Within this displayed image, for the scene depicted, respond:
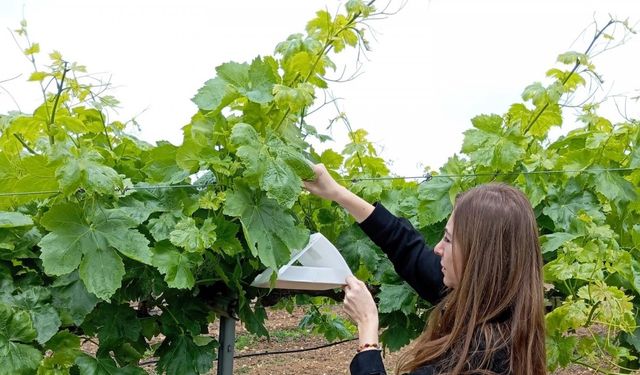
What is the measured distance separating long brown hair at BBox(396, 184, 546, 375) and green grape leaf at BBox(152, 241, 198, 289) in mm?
559

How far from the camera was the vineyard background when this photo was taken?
1.75 meters

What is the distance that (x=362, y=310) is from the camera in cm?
176

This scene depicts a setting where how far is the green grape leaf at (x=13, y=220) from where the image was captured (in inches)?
70.5

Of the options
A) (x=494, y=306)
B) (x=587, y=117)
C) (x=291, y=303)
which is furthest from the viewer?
(x=291, y=303)

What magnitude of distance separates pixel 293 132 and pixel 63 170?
557 mm

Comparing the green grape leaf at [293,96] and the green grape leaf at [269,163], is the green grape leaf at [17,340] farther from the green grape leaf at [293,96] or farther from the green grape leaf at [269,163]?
the green grape leaf at [293,96]

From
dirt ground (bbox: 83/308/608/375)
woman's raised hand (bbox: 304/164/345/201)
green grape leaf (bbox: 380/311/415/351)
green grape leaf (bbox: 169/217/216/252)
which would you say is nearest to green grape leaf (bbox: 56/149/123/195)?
green grape leaf (bbox: 169/217/216/252)

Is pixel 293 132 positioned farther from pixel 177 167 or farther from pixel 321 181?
pixel 177 167

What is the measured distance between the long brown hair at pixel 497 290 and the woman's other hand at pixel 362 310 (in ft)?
0.42

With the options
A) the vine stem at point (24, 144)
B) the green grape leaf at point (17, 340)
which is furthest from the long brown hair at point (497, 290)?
the vine stem at point (24, 144)

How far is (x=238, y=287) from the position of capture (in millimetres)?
2062

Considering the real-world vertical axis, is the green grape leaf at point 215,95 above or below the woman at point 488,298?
above

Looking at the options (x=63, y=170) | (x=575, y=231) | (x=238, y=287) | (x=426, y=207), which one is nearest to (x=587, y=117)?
(x=575, y=231)

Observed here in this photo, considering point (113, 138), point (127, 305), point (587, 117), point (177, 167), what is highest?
point (587, 117)
